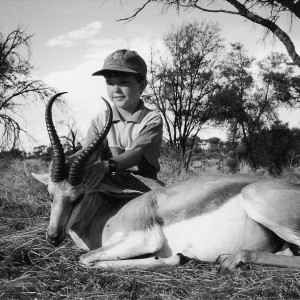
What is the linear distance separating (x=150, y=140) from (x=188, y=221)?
141 cm

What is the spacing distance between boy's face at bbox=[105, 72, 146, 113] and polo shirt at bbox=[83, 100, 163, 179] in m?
0.16

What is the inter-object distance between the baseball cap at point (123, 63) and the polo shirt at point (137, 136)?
20.4 inches

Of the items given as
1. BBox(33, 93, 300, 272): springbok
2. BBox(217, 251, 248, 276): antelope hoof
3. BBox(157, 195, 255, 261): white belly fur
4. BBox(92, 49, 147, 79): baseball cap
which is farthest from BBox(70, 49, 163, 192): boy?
BBox(217, 251, 248, 276): antelope hoof

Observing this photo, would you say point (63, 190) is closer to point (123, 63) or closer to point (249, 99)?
point (123, 63)

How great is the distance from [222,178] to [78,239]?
152cm

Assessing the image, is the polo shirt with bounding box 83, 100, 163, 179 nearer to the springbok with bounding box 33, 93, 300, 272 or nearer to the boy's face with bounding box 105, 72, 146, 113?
the boy's face with bounding box 105, 72, 146, 113

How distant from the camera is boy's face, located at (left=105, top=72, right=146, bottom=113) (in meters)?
4.78

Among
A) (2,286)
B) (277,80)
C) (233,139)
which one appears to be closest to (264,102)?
(277,80)

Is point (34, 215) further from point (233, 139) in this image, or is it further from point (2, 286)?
point (233, 139)

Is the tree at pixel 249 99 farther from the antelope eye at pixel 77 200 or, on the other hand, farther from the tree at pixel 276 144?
the antelope eye at pixel 77 200

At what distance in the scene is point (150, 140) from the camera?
14.7ft

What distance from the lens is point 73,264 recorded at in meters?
3.36

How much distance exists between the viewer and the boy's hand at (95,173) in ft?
11.9

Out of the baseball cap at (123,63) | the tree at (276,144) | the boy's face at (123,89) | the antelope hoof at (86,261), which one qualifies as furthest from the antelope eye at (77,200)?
the tree at (276,144)
